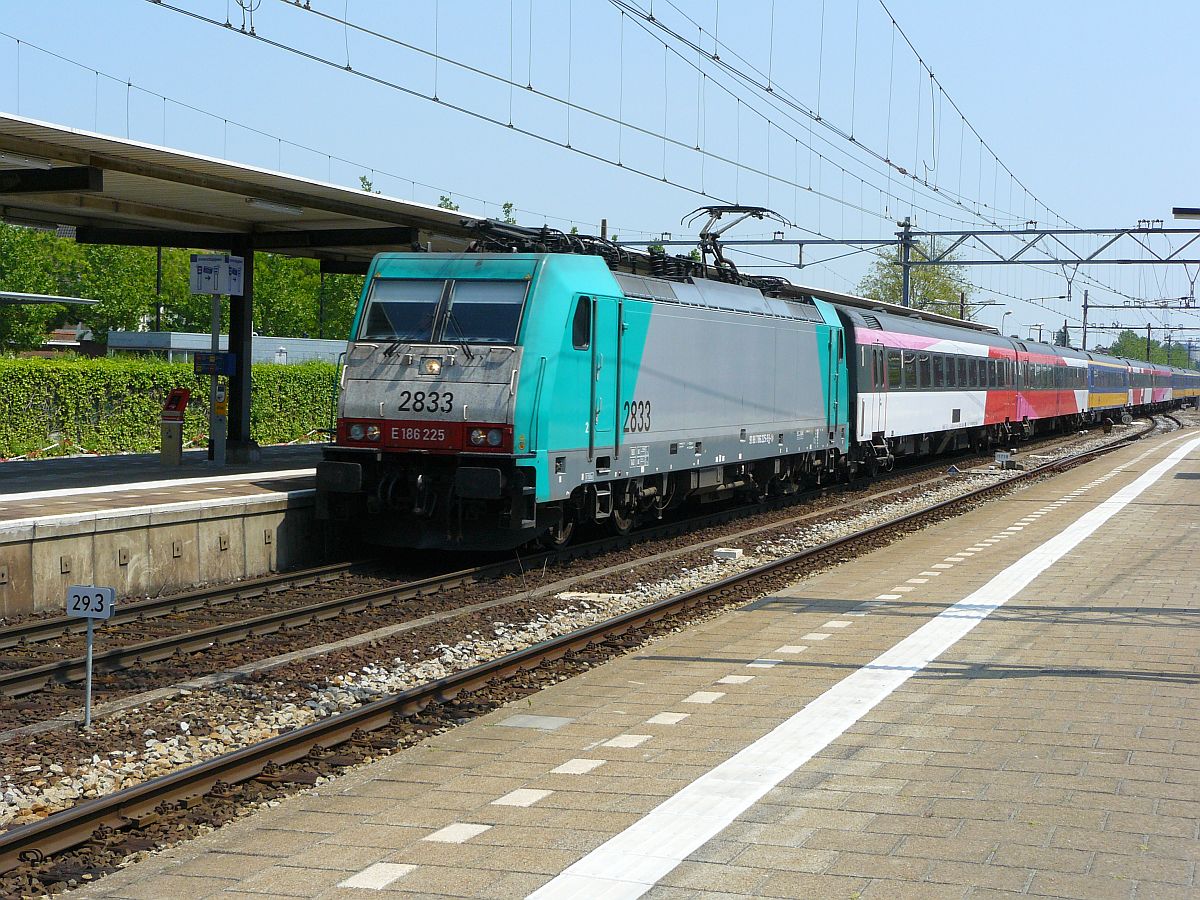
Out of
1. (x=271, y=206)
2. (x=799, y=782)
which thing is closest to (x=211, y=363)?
(x=271, y=206)

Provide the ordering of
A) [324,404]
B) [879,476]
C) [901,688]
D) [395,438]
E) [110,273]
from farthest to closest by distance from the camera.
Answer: [110,273]
[324,404]
[879,476]
[395,438]
[901,688]

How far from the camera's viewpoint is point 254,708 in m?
8.33

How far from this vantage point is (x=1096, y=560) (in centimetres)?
1502

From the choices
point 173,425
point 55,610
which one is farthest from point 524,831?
point 173,425

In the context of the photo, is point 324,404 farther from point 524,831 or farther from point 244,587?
point 524,831

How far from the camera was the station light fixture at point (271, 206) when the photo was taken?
16.8 metres

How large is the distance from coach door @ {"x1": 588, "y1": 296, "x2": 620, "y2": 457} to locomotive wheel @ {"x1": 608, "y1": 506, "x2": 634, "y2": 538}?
1.48 meters

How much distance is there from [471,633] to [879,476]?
1908cm

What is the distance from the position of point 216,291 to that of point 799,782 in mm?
15155

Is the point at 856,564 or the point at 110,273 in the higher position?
the point at 110,273

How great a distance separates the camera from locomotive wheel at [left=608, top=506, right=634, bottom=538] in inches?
652

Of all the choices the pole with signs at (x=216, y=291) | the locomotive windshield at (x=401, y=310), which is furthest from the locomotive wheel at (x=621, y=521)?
the pole with signs at (x=216, y=291)

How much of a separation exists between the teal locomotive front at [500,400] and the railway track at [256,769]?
274 cm

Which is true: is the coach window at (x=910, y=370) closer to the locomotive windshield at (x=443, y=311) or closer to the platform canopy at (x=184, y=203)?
the platform canopy at (x=184, y=203)
